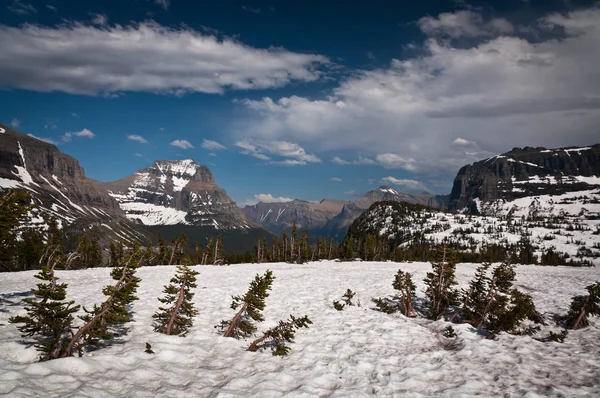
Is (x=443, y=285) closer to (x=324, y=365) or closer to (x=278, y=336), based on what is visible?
(x=324, y=365)

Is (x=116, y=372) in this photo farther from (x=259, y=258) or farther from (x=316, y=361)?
(x=259, y=258)

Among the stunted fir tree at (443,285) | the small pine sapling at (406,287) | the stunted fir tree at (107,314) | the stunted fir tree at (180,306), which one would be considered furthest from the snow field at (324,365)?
the small pine sapling at (406,287)

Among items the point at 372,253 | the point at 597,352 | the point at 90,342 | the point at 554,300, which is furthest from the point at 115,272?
the point at 372,253

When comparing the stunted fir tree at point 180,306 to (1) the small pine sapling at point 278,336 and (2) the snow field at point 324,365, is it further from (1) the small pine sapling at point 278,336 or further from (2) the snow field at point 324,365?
(1) the small pine sapling at point 278,336

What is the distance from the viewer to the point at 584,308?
53.6 feet

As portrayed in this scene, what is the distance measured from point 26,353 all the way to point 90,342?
1.99m

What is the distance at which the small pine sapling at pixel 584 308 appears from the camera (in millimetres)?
16125

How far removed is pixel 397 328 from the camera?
16.3 metres

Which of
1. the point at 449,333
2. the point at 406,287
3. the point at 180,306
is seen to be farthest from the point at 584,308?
the point at 180,306

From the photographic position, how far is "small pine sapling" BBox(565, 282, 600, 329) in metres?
16.1

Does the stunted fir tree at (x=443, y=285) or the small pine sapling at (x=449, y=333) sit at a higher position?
the stunted fir tree at (x=443, y=285)

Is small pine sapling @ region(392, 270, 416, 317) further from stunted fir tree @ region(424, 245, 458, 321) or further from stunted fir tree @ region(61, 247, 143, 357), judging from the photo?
stunted fir tree @ region(61, 247, 143, 357)

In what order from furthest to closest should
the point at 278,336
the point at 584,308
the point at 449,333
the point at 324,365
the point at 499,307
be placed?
the point at 584,308 → the point at 499,307 → the point at 449,333 → the point at 278,336 → the point at 324,365

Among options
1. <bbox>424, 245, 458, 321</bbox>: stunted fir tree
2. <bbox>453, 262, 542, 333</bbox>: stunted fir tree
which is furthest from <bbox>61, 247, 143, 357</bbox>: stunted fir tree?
<bbox>424, 245, 458, 321</bbox>: stunted fir tree
